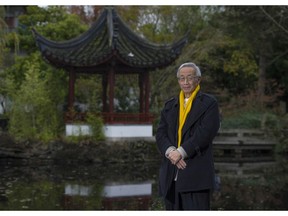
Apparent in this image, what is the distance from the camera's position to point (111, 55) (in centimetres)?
1357

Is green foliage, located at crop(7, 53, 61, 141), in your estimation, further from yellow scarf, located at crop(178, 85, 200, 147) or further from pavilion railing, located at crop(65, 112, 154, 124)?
yellow scarf, located at crop(178, 85, 200, 147)

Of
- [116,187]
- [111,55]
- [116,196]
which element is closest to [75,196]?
[116,196]

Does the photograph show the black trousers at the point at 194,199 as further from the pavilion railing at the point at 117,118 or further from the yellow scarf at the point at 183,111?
the pavilion railing at the point at 117,118

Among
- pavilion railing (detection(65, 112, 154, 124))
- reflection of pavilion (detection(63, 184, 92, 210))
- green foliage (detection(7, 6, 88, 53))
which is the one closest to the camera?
reflection of pavilion (detection(63, 184, 92, 210))

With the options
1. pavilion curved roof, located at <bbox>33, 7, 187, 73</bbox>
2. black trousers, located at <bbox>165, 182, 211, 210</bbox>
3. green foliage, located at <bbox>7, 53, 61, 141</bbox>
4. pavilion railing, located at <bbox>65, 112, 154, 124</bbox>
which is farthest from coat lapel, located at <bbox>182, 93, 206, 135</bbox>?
pavilion railing, located at <bbox>65, 112, 154, 124</bbox>

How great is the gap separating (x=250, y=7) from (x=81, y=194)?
10611 mm

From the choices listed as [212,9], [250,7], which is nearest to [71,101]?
[250,7]

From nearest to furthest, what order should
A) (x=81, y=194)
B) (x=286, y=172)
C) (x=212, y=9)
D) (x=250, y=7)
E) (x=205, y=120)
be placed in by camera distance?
(x=205, y=120) → (x=81, y=194) → (x=286, y=172) → (x=250, y=7) → (x=212, y=9)

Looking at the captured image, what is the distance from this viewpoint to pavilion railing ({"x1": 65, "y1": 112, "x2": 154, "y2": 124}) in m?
14.0

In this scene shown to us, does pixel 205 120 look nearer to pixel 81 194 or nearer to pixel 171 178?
pixel 171 178

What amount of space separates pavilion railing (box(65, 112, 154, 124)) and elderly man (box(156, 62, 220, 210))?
10.4 metres

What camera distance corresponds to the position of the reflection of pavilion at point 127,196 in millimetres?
7508

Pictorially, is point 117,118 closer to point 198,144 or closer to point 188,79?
point 188,79

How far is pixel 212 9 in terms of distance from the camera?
2050 centimetres
